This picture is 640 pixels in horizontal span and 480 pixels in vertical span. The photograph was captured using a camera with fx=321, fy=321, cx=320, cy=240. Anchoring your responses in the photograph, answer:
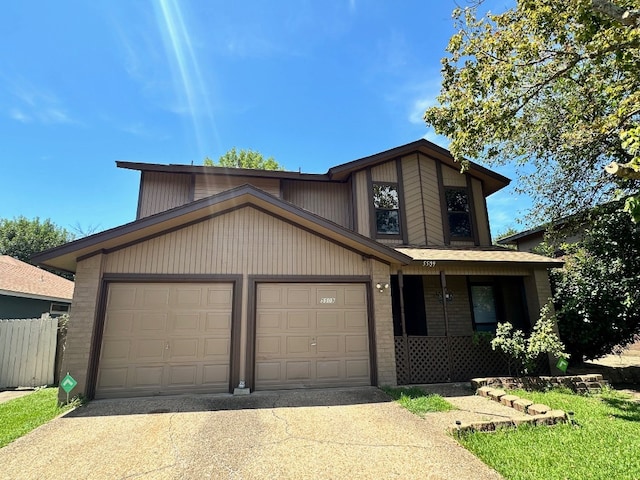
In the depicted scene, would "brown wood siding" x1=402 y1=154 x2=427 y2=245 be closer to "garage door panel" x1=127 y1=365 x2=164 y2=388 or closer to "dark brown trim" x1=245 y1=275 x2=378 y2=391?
"dark brown trim" x1=245 y1=275 x2=378 y2=391

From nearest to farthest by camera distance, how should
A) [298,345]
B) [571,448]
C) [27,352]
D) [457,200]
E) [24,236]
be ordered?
[571,448], [298,345], [27,352], [457,200], [24,236]

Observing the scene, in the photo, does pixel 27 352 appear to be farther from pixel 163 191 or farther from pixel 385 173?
pixel 385 173

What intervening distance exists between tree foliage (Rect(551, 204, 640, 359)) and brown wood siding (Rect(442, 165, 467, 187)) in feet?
12.8

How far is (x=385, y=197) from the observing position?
36.8 ft

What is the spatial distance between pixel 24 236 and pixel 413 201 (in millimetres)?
32796

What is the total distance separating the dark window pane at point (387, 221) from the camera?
10.9 meters

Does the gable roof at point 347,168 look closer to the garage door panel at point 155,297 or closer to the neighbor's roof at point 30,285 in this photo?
the garage door panel at point 155,297

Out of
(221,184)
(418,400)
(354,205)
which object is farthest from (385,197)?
(418,400)

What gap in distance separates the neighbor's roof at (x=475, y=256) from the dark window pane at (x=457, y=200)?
5.77 ft

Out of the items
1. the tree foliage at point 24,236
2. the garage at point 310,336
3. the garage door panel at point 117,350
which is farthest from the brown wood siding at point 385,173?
the tree foliage at point 24,236

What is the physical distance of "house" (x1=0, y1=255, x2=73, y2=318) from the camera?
11719 millimetres

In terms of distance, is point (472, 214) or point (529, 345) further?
point (472, 214)

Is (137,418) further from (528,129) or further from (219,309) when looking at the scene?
(528,129)

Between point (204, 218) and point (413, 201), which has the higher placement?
point (413, 201)
